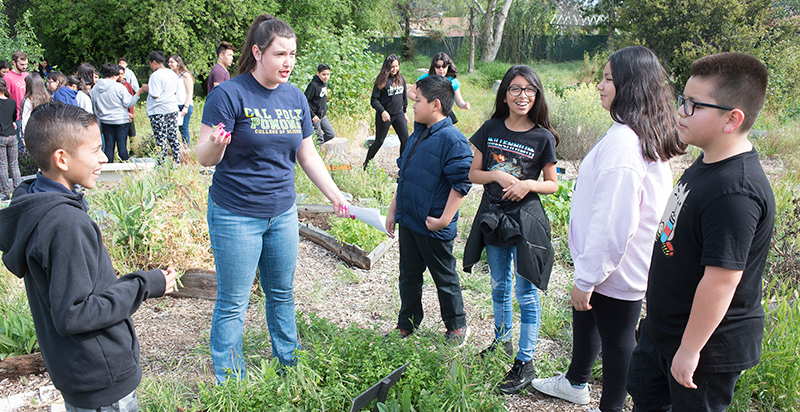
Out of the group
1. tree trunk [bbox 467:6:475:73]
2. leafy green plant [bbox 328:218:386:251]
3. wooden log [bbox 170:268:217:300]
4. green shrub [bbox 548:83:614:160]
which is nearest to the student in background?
leafy green plant [bbox 328:218:386:251]

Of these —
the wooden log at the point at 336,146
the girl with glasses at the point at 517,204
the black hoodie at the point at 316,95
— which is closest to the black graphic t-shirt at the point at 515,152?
the girl with glasses at the point at 517,204

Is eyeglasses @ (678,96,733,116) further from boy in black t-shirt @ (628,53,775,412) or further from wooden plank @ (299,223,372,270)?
wooden plank @ (299,223,372,270)

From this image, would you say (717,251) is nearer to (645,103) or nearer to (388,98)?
(645,103)

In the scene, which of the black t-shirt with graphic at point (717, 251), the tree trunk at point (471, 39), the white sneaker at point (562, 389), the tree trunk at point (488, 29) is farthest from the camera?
the tree trunk at point (471, 39)

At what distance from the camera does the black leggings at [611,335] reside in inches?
87.5

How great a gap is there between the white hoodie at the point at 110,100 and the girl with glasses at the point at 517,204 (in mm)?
6594

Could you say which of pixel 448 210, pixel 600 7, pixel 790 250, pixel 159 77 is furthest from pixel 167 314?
pixel 600 7

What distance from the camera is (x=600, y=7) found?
3186 cm

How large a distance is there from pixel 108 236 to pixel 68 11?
17394 millimetres

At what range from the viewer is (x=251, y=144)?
95.3 inches

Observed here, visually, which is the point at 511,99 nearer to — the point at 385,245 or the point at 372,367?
the point at 372,367

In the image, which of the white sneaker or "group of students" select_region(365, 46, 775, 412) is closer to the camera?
"group of students" select_region(365, 46, 775, 412)

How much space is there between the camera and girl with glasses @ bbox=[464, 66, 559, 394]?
2.72 metres

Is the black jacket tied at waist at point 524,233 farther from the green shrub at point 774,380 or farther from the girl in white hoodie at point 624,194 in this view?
the green shrub at point 774,380
